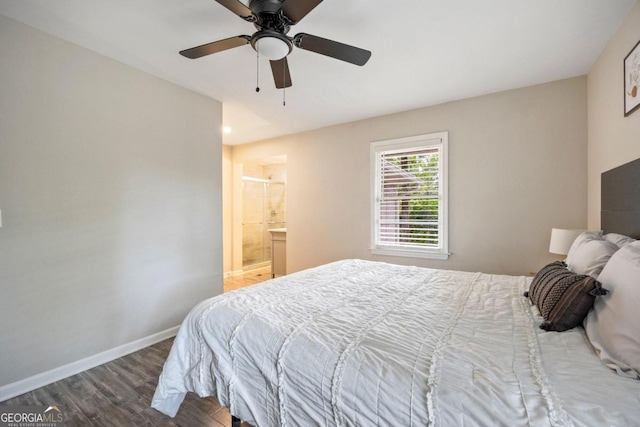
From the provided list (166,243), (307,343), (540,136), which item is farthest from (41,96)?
(540,136)

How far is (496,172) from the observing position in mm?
3029

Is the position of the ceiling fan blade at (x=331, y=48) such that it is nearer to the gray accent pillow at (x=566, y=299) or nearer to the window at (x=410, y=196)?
the gray accent pillow at (x=566, y=299)

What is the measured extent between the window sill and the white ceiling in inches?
68.4

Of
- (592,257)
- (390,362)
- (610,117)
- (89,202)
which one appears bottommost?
(390,362)

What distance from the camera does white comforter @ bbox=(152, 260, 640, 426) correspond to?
0.82 m

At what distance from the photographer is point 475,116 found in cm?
312

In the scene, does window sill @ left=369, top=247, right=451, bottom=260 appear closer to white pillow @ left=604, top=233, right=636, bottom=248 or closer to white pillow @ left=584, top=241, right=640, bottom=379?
white pillow @ left=604, top=233, right=636, bottom=248

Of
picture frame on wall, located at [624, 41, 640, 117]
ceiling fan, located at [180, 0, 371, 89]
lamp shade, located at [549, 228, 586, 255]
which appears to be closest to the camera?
ceiling fan, located at [180, 0, 371, 89]

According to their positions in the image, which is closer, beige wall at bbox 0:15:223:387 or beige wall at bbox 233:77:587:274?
beige wall at bbox 0:15:223:387

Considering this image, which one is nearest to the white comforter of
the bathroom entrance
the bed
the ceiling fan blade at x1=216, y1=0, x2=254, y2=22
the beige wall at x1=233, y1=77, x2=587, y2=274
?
the bed

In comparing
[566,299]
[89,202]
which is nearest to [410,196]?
[566,299]

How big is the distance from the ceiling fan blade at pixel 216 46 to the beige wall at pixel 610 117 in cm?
240

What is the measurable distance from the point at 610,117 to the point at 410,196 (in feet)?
5.98

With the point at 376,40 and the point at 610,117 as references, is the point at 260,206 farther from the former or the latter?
the point at 610,117
